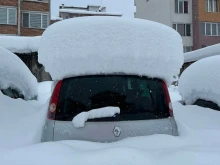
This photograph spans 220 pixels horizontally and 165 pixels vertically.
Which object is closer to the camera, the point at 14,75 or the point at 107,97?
the point at 107,97

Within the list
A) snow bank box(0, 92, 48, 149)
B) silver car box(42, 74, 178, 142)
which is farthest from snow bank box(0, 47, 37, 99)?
silver car box(42, 74, 178, 142)

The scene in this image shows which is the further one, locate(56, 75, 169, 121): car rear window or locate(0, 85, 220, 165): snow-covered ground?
locate(56, 75, 169, 121): car rear window

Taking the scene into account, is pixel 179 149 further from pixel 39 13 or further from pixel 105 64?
pixel 39 13

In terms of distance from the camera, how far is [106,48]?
109 inches

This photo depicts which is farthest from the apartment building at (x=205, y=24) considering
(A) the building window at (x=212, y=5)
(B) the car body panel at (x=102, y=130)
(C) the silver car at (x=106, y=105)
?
(B) the car body panel at (x=102, y=130)

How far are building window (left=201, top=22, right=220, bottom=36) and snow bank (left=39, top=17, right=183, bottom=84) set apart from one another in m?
30.7

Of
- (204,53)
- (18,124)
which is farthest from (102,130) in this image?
(204,53)

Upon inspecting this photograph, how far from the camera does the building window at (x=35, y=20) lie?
85.1 ft

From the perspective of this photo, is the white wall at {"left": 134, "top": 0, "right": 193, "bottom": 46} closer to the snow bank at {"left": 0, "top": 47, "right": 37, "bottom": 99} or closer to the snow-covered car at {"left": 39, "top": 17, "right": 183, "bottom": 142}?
the snow bank at {"left": 0, "top": 47, "right": 37, "bottom": 99}

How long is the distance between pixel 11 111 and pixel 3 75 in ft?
3.49

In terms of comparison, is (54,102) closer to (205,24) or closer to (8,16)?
(8,16)

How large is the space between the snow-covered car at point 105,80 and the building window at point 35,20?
2453 cm

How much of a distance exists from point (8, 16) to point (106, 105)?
24.9 m

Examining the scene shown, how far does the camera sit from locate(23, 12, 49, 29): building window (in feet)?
85.1
